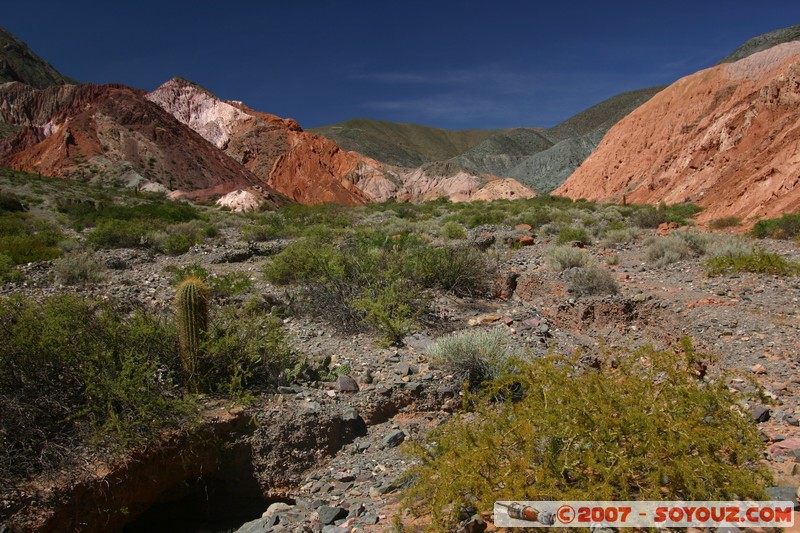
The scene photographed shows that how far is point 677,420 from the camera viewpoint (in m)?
2.60

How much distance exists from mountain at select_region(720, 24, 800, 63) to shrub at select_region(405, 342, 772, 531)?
141 feet

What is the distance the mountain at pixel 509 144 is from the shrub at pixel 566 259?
151 ft

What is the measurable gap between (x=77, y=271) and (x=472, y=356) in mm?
7313

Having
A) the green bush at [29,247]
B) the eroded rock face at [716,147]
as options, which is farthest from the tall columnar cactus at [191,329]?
the eroded rock face at [716,147]

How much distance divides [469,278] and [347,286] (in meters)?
2.00

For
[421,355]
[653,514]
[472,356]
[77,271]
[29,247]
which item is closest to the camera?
[653,514]

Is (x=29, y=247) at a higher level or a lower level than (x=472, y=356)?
higher

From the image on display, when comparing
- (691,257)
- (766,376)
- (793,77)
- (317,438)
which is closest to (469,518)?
(317,438)

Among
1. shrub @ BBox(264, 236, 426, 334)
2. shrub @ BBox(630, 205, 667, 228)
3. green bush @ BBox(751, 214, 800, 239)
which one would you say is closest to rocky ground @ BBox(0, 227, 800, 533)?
shrub @ BBox(264, 236, 426, 334)

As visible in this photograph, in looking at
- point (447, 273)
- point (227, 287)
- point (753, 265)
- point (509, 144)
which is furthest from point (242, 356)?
point (509, 144)

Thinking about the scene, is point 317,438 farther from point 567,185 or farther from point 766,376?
point 567,185

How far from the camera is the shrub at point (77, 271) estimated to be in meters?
8.43

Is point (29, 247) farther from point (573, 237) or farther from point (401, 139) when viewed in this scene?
point (401, 139)

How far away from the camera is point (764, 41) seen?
37812 millimetres
